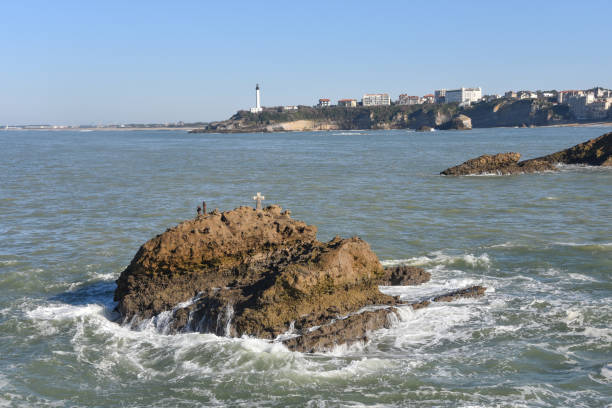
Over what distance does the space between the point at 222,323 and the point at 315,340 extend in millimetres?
2020

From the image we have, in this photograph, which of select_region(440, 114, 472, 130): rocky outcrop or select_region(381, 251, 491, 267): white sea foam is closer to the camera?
select_region(381, 251, 491, 267): white sea foam

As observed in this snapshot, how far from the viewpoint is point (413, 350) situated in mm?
10445

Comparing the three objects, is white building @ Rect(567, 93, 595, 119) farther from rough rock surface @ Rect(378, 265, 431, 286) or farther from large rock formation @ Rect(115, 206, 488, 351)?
large rock formation @ Rect(115, 206, 488, 351)

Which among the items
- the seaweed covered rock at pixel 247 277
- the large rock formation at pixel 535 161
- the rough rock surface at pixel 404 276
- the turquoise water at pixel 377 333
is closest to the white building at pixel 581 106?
the large rock formation at pixel 535 161

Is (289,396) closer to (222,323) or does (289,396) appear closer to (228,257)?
(222,323)

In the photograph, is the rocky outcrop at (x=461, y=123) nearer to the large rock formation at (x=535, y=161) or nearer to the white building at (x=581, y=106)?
the white building at (x=581, y=106)

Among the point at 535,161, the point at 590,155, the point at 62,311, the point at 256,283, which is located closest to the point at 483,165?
the point at 535,161

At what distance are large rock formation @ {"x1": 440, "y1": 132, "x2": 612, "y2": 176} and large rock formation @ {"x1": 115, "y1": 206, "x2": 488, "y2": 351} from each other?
3041 centimetres

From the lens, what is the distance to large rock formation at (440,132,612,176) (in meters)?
41.5

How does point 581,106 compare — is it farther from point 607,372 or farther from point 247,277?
point 247,277

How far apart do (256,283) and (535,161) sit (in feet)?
122

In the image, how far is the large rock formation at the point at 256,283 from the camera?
10961 millimetres

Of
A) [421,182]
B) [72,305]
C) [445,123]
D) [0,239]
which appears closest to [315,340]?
[72,305]

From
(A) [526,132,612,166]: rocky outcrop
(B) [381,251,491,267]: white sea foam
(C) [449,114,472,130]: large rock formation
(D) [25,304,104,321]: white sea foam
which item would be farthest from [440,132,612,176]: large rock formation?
(C) [449,114,472,130]: large rock formation
